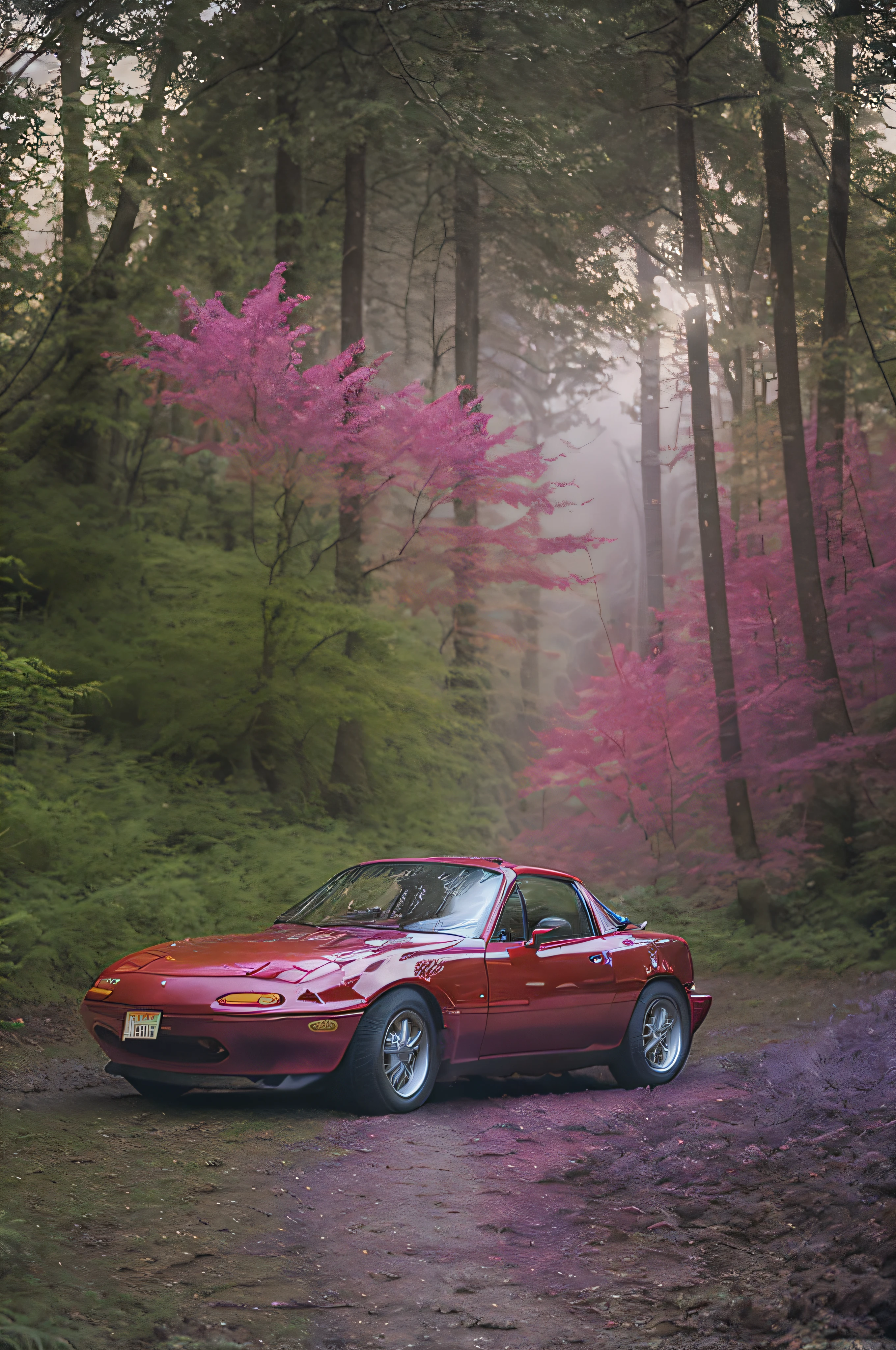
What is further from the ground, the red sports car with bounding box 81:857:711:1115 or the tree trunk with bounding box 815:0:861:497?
the tree trunk with bounding box 815:0:861:497

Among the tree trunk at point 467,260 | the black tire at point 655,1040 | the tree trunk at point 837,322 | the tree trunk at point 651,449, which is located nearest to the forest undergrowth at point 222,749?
the black tire at point 655,1040

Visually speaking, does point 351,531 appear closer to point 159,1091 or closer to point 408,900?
point 408,900

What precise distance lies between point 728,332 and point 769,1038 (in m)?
15.1

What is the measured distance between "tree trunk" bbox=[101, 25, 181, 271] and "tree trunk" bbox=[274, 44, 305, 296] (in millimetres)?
1802

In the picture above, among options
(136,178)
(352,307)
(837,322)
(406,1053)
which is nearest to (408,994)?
(406,1053)

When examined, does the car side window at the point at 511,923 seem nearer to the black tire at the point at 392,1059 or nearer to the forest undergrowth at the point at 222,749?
the black tire at the point at 392,1059

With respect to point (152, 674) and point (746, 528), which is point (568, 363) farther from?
point (152, 674)

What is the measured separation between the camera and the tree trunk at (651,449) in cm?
2505

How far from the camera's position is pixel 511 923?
7066mm

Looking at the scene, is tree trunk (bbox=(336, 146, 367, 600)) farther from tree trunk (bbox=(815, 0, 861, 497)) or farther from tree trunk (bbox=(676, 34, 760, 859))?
tree trunk (bbox=(815, 0, 861, 497))

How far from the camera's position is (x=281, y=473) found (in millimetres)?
13992

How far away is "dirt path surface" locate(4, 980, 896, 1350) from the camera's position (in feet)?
11.5

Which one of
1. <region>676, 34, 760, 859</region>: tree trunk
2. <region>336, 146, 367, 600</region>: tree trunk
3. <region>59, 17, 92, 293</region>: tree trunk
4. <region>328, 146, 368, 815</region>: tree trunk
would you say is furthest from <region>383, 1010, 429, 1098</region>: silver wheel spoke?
<region>59, 17, 92, 293</region>: tree trunk

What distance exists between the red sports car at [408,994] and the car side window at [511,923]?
11 mm
